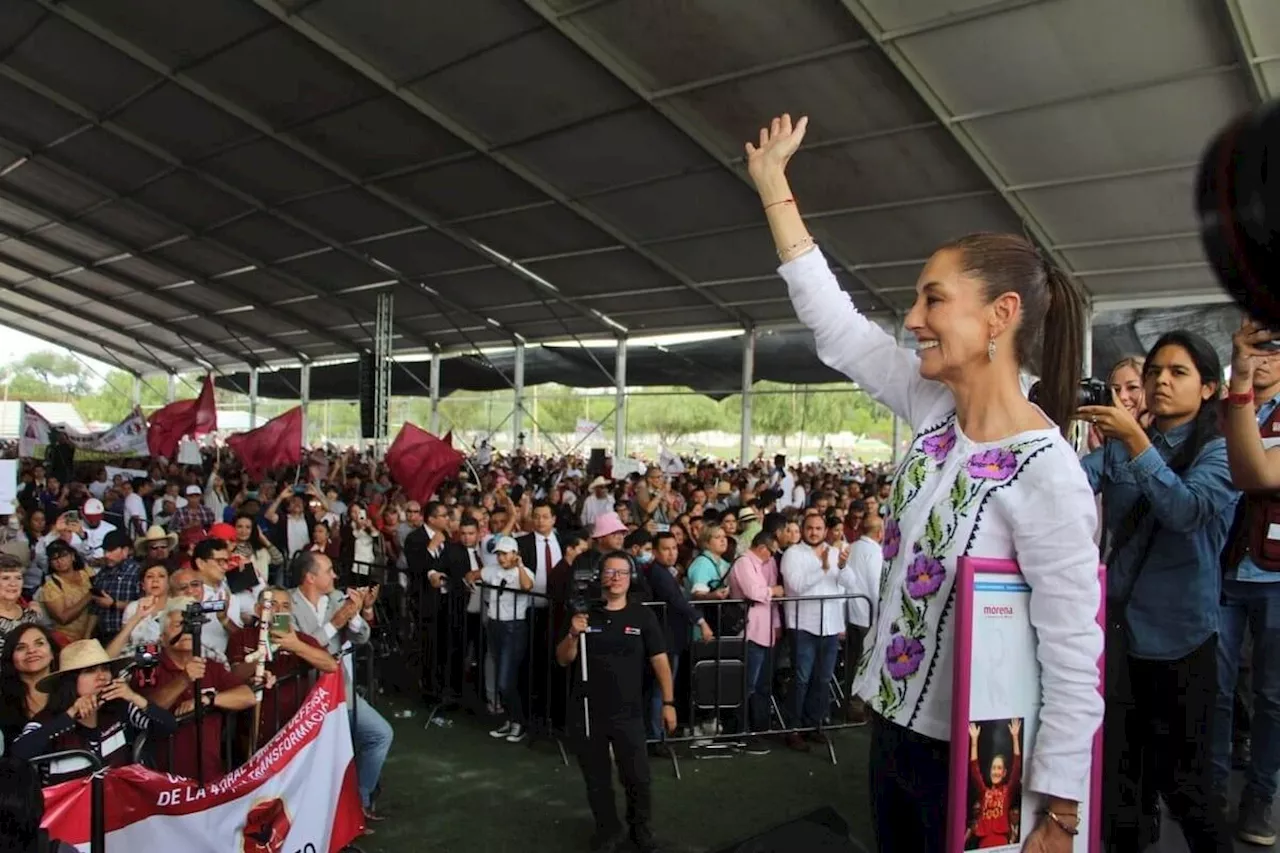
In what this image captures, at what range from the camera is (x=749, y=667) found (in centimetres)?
656

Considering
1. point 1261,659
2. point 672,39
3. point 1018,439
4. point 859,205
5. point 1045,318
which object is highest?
point 672,39

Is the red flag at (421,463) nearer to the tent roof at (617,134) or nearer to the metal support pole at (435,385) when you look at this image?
the tent roof at (617,134)

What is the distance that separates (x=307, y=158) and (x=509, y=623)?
1269 cm

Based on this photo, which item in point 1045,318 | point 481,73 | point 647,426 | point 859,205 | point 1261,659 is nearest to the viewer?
point 1045,318

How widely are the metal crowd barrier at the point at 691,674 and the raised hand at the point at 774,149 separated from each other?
4655mm

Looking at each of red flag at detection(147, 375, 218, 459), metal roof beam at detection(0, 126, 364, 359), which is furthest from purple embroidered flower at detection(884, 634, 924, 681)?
metal roof beam at detection(0, 126, 364, 359)

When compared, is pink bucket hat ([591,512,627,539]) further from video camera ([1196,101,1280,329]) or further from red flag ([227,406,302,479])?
red flag ([227,406,302,479])

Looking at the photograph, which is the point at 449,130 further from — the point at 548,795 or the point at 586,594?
the point at 548,795

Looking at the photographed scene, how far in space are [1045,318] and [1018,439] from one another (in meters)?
0.26

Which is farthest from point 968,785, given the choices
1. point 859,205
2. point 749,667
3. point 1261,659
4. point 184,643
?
point 859,205

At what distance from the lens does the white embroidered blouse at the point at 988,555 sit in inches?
54.1

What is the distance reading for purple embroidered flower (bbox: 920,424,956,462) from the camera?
1.61 metres

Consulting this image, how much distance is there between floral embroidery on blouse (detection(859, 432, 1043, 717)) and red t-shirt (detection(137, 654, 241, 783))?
12.1 ft

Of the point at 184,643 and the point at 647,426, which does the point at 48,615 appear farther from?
the point at 647,426
